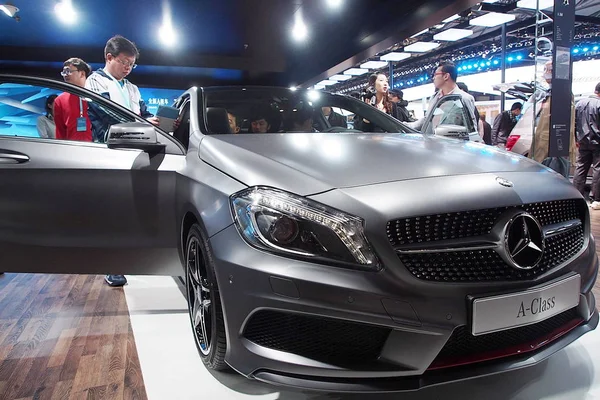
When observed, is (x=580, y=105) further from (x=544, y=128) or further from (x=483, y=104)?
(x=483, y=104)

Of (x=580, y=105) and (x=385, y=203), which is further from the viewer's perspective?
(x=580, y=105)

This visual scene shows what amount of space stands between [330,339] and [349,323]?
67 mm

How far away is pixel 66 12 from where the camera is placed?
838 cm

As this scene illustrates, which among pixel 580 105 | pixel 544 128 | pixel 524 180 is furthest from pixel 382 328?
pixel 580 105

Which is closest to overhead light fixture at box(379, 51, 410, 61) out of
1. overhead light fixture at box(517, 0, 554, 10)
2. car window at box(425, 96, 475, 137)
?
overhead light fixture at box(517, 0, 554, 10)

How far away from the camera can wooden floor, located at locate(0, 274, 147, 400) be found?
164cm

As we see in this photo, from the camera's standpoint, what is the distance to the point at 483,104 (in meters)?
11.1

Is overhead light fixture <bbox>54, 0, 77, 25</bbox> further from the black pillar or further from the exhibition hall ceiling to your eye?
the black pillar

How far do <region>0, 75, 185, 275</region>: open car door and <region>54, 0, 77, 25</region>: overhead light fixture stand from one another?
282 inches

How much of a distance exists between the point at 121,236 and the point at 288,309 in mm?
1076

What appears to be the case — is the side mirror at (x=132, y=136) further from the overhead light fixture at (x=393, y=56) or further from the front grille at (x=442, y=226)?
the overhead light fixture at (x=393, y=56)

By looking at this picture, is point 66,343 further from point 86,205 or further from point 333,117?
point 333,117

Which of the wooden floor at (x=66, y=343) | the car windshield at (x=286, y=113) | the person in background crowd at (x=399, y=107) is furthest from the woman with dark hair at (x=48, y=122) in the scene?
the person in background crowd at (x=399, y=107)

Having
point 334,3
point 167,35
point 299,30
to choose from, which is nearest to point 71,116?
point 334,3
